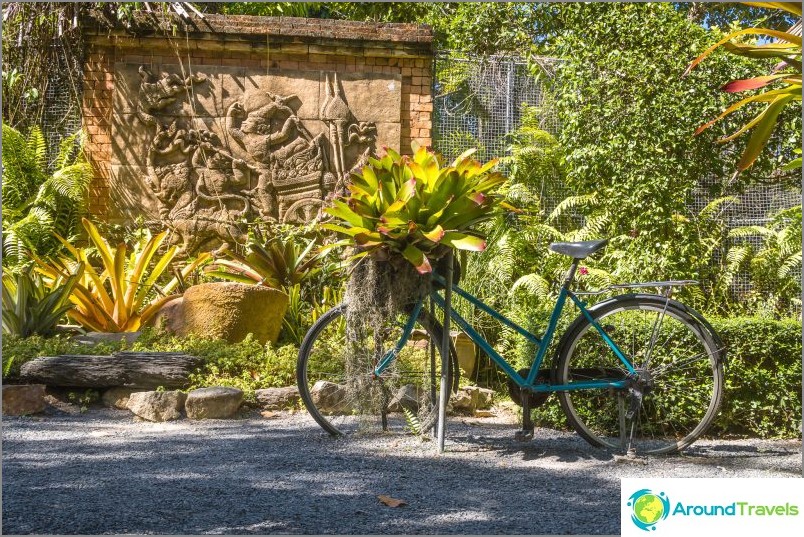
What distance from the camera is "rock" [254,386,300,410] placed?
548 centimetres

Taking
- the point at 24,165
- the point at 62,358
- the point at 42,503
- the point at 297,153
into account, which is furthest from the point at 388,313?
the point at 24,165

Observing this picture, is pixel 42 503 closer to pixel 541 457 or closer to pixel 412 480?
pixel 412 480

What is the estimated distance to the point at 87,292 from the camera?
6.79 meters

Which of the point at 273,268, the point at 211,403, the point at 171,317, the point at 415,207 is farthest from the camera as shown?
the point at 273,268

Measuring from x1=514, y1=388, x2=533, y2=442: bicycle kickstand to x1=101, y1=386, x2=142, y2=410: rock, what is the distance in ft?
9.37

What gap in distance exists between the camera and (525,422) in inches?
165

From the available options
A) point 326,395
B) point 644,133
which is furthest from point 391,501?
point 644,133

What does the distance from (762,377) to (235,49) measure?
6.20 m

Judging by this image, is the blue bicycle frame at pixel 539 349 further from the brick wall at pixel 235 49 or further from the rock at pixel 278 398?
the brick wall at pixel 235 49

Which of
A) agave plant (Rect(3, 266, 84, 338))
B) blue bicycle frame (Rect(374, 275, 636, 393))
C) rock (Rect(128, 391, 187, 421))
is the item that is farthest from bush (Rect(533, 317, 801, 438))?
agave plant (Rect(3, 266, 84, 338))

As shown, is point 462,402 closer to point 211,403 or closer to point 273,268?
point 211,403

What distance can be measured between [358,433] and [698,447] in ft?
6.38

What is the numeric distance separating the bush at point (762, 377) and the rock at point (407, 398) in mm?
1844

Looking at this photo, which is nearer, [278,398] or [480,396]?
[278,398]
